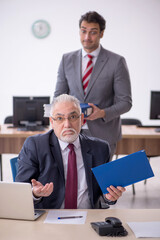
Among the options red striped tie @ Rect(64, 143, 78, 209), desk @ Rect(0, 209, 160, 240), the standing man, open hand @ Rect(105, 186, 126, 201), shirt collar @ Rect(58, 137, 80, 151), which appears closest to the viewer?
desk @ Rect(0, 209, 160, 240)

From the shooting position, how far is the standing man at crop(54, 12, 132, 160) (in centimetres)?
316

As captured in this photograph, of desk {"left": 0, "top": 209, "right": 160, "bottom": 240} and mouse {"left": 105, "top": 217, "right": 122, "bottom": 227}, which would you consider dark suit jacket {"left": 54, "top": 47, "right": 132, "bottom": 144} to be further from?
mouse {"left": 105, "top": 217, "right": 122, "bottom": 227}

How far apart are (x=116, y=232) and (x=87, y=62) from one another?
202 centimetres

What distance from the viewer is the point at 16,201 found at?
1.69 metres

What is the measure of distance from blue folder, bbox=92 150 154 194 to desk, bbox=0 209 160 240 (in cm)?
19

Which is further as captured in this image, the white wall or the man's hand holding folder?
the white wall

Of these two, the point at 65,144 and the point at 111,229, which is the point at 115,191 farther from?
the point at 65,144

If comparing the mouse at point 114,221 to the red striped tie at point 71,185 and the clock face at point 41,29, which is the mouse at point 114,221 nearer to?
the red striped tie at point 71,185

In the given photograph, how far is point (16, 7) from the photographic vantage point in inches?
273

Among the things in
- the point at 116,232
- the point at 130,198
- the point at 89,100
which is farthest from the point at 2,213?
the point at 130,198

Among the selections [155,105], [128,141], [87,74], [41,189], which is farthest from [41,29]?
[41,189]

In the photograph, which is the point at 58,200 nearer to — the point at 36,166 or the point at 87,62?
the point at 36,166

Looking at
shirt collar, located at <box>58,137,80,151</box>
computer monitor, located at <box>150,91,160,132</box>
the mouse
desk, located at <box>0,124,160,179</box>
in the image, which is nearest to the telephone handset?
the mouse

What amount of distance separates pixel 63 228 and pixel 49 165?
524 mm
